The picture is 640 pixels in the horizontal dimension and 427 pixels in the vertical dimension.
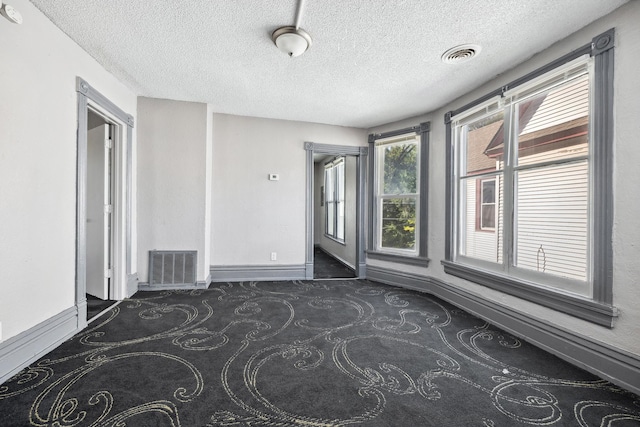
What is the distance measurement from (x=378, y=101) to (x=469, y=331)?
271 centimetres

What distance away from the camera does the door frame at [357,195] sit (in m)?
4.12

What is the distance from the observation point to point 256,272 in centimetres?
397

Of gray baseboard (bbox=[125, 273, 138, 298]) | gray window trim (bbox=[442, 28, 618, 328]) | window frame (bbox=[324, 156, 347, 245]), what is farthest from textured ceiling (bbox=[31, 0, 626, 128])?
window frame (bbox=[324, 156, 347, 245])

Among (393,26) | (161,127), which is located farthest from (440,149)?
(161,127)

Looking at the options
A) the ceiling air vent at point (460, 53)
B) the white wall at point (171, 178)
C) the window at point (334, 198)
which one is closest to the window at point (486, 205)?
the ceiling air vent at point (460, 53)

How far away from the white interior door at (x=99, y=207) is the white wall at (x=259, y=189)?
122 cm

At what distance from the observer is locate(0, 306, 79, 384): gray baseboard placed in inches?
65.3

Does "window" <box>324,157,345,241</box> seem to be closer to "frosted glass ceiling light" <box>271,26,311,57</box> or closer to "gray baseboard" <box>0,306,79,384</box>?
"frosted glass ceiling light" <box>271,26,311,57</box>

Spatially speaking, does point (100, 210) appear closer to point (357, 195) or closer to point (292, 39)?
point (292, 39)

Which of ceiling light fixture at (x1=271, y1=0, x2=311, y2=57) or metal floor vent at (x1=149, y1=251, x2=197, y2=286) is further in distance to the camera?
metal floor vent at (x1=149, y1=251, x2=197, y2=286)

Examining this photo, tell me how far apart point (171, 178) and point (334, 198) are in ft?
12.3

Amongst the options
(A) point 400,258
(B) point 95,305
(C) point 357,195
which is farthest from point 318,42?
(B) point 95,305

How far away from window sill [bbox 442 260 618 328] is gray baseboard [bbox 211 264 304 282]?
7.44ft

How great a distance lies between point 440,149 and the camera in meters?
3.47
